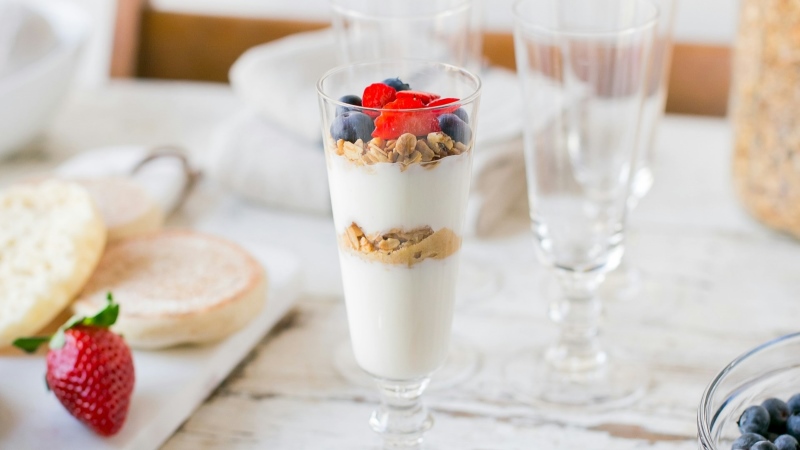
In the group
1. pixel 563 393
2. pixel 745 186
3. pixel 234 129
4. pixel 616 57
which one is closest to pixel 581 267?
pixel 563 393

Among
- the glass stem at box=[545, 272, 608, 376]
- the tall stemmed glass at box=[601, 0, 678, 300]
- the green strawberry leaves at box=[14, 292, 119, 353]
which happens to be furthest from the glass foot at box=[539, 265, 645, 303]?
the green strawberry leaves at box=[14, 292, 119, 353]

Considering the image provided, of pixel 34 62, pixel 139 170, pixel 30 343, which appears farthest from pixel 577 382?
pixel 34 62

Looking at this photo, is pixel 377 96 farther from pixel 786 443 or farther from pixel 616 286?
pixel 616 286

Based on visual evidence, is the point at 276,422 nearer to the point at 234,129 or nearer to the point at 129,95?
the point at 234,129

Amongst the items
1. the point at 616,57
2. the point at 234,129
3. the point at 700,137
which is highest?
the point at 616,57

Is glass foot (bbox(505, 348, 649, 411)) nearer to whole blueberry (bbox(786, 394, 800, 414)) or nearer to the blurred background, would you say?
whole blueberry (bbox(786, 394, 800, 414))

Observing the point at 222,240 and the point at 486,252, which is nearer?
the point at 222,240

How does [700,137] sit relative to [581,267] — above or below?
below

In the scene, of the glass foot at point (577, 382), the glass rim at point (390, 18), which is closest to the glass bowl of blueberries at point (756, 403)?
the glass foot at point (577, 382)
